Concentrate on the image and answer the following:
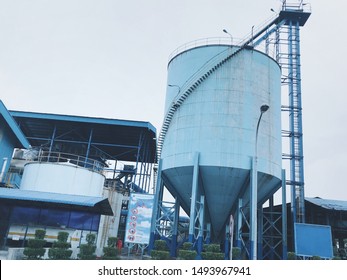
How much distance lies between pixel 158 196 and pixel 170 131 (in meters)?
5.16

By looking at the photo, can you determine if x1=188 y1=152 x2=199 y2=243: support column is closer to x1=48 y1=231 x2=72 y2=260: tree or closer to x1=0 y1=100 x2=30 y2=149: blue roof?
x1=48 y1=231 x2=72 y2=260: tree

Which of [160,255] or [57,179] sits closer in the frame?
[160,255]

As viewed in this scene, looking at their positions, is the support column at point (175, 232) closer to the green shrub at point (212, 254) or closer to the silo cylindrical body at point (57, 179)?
the green shrub at point (212, 254)

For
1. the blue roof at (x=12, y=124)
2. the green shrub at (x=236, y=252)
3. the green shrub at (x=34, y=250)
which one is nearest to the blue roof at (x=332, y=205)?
the green shrub at (x=236, y=252)

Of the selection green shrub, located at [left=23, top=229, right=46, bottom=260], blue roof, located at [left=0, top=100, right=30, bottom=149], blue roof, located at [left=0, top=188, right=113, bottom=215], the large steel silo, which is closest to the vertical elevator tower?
the large steel silo

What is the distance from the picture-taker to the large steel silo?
21.6 metres

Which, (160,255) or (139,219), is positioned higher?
(139,219)

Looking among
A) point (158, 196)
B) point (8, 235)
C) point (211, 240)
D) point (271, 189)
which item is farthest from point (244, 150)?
point (8, 235)

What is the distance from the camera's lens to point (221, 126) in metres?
22.1

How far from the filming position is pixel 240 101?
22641 mm

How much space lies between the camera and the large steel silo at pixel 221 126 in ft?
71.0

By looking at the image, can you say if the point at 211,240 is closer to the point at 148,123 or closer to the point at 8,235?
the point at 148,123

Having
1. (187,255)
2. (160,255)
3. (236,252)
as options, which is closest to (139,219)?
(160,255)

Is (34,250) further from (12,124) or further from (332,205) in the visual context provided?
(332,205)
